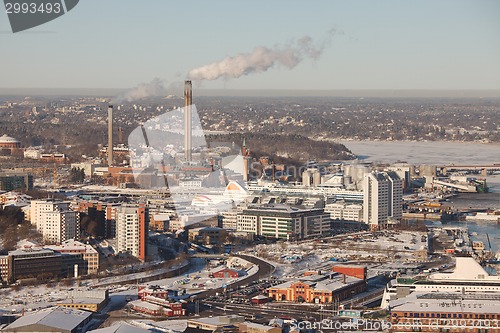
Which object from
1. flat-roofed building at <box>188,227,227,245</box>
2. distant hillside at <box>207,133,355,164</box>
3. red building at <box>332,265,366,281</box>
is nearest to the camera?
red building at <box>332,265,366,281</box>

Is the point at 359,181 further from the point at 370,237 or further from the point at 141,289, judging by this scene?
the point at 141,289

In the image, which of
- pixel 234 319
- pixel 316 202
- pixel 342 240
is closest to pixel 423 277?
pixel 234 319

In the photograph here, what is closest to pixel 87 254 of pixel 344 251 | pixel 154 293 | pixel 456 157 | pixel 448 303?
pixel 154 293

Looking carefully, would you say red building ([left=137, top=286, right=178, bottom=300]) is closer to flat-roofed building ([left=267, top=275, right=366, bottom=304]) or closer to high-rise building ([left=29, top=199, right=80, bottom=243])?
flat-roofed building ([left=267, top=275, right=366, bottom=304])

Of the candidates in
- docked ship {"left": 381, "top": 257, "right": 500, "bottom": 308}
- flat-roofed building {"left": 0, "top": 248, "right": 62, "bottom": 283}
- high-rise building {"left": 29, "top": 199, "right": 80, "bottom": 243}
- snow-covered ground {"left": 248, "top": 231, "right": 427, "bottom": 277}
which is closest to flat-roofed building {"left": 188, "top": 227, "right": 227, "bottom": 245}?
snow-covered ground {"left": 248, "top": 231, "right": 427, "bottom": 277}

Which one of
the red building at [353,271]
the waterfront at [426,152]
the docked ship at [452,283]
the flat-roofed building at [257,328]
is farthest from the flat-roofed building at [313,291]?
the waterfront at [426,152]

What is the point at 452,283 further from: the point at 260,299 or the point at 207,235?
the point at 207,235

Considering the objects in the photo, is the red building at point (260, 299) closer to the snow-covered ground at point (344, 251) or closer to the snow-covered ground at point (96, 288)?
the snow-covered ground at point (96, 288)
